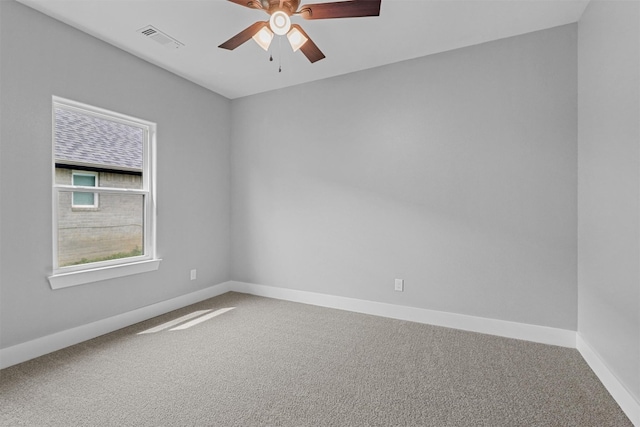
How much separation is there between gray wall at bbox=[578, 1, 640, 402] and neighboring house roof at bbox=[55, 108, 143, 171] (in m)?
4.02

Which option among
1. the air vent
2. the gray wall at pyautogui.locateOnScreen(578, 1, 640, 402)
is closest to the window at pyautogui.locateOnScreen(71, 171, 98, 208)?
the air vent

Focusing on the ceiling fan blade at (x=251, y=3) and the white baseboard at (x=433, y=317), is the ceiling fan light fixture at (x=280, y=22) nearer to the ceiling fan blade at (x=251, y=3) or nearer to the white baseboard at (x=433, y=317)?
the ceiling fan blade at (x=251, y=3)

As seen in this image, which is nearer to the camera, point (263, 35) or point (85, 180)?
point (263, 35)

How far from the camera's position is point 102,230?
9.52 feet

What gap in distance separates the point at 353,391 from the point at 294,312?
1555mm

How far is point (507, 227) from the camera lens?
275 cm

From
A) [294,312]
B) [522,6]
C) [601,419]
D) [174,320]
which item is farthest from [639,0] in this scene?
[174,320]

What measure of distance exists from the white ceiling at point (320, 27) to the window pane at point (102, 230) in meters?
1.47

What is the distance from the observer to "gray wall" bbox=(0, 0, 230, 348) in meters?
2.24

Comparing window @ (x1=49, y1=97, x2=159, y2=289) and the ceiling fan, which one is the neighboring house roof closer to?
window @ (x1=49, y1=97, x2=159, y2=289)

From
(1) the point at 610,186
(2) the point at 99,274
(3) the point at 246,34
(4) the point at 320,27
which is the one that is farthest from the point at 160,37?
(1) the point at 610,186

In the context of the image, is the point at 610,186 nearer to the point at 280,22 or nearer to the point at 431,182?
the point at 431,182

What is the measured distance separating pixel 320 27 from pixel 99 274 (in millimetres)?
2973

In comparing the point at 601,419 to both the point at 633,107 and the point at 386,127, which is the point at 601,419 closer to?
the point at 633,107
